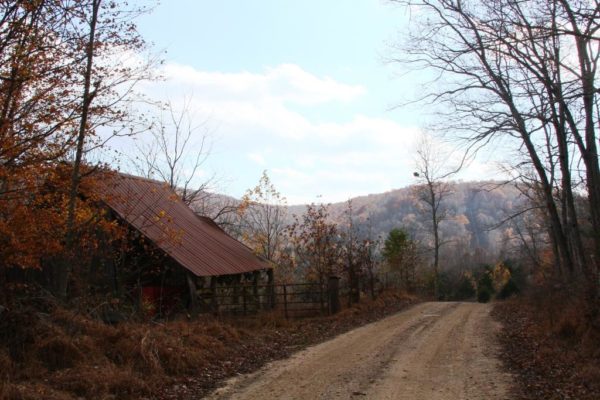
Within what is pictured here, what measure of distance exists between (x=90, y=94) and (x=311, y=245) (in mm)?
13809

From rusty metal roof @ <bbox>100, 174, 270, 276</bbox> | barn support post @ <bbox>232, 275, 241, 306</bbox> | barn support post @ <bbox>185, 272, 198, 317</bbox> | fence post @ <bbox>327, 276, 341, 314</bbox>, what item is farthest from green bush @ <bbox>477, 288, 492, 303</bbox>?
barn support post @ <bbox>185, 272, 198, 317</bbox>

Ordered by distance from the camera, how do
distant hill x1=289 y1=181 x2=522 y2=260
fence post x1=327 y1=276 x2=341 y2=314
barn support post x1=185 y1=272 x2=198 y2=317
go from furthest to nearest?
distant hill x1=289 y1=181 x2=522 y2=260 < fence post x1=327 y1=276 x2=341 y2=314 < barn support post x1=185 y1=272 x2=198 y2=317

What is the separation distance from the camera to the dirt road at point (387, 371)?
8.23 meters

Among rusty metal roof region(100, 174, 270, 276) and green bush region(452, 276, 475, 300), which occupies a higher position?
rusty metal roof region(100, 174, 270, 276)

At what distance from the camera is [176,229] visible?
21234 mm

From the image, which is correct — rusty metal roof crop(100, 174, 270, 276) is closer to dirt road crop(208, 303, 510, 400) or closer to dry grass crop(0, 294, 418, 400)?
dry grass crop(0, 294, 418, 400)

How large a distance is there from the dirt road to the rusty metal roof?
6.45 metres

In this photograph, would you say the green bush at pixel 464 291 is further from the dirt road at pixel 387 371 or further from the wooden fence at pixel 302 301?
the dirt road at pixel 387 371

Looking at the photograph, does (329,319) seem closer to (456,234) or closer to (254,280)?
(254,280)

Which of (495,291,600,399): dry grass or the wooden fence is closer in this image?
(495,291,600,399): dry grass

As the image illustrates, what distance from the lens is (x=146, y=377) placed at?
904 centimetres

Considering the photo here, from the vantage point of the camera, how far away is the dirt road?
324 inches

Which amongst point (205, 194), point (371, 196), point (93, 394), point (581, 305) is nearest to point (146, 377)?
point (93, 394)

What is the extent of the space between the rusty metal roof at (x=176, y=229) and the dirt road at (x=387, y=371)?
6.45 meters
